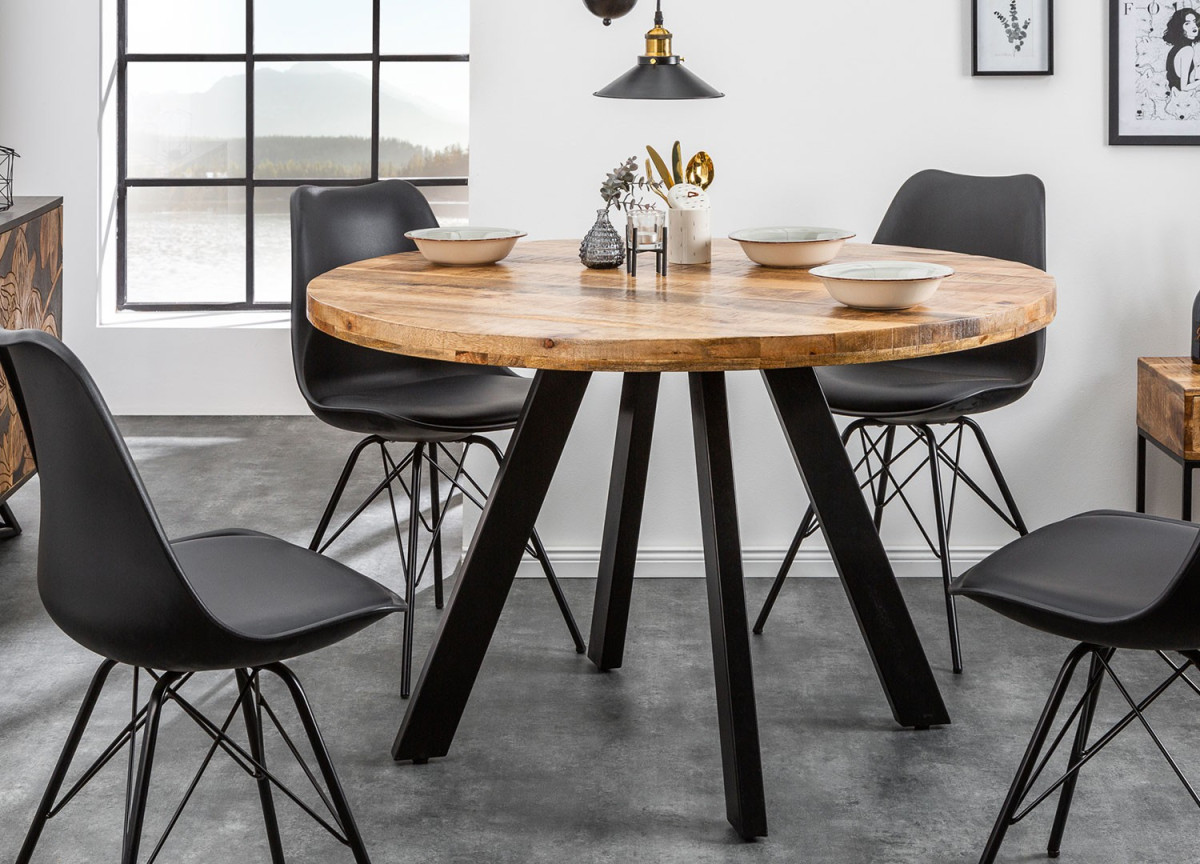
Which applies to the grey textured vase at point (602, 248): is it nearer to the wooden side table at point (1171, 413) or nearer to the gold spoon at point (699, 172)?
the gold spoon at point (699, 172)

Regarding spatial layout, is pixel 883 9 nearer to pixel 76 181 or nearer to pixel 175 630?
pixel 175 630

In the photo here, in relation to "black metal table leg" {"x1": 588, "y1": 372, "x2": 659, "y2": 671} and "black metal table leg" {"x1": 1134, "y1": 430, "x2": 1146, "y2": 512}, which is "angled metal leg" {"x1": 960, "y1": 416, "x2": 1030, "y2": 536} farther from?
"black metal table leg" {"x1": 588, "y1": 372, "x2": 659, "y2": 671}

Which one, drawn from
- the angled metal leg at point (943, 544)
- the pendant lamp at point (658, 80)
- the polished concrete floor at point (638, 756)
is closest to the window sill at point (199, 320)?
the polished concrete floor at point (638, 756)

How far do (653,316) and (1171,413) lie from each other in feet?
5.48

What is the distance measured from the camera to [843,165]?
11.3 feet

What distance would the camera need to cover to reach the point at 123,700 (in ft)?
8.96

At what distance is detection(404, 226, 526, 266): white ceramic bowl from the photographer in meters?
2.68

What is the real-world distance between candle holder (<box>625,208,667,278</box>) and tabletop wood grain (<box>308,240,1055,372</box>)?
30 millimetres

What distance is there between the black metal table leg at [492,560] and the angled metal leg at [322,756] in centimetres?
52

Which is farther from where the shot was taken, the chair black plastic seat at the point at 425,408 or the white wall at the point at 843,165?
the white wall at the point at 843,165

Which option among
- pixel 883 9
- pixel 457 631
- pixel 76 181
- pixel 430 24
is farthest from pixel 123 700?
pixel 430 24

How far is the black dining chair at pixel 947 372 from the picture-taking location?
284 centimetres

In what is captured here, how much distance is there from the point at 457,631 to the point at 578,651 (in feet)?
2.22

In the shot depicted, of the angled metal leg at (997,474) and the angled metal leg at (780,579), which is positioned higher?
the angled metal leg at (997,474)
